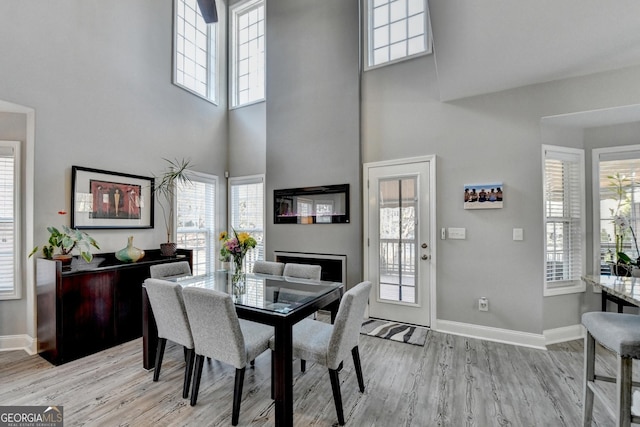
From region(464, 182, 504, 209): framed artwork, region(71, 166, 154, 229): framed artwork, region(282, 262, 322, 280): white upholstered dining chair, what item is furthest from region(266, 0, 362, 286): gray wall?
region(71, 166, 154, 229): framed artwork

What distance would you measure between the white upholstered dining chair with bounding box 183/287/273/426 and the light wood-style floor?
1.36 ft

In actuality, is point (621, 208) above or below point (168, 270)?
above

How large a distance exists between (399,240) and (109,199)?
3622 mm

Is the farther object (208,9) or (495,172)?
(495,172)

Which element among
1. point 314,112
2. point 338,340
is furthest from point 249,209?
point 338,340

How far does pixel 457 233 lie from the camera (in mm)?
3342

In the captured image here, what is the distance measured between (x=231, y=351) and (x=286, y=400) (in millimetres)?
451

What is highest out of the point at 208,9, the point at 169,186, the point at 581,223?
the point at 208,9

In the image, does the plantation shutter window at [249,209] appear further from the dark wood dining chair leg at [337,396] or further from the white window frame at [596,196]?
the white window frame at [596,196]

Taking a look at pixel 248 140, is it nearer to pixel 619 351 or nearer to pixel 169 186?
pixel 169 186

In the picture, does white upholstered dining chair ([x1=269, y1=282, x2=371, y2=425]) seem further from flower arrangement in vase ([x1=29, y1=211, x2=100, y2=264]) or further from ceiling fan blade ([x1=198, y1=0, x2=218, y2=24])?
ceiling fan blade ([x1=198, y1=0, x2=218, y2=24])

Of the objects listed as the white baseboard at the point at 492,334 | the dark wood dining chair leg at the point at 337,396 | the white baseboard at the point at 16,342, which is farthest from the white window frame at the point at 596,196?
the white baseboard at the point at 16,342

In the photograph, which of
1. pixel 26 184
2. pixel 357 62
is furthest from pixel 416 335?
pixel 26 184

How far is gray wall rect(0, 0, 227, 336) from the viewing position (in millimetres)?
2844
